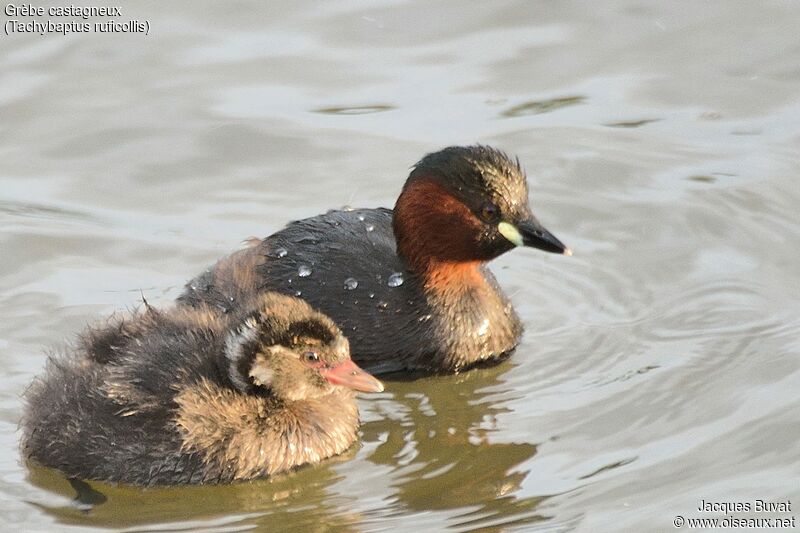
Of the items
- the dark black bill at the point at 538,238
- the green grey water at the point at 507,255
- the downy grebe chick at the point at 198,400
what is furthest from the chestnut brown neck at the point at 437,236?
the downy grebe chick at the point at 198,400

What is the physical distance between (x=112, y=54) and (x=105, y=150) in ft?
5.44

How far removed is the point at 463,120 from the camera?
12156 millimetres

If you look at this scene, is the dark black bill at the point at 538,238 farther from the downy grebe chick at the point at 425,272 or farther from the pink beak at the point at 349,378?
the pink beak at the point at 349,378

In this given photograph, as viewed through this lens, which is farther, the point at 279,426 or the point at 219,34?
the point at 219,34

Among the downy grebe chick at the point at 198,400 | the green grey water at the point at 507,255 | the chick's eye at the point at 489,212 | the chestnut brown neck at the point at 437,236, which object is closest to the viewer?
the downy grebe chick at the point at 198,400

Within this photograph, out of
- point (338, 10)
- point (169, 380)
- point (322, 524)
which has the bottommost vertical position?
point (322, 524)

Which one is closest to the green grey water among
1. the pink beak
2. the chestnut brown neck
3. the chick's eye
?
the pink beak

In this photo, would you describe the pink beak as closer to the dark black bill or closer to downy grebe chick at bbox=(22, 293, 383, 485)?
downy grebe chick at bbox=(22, 293, 383, 485)

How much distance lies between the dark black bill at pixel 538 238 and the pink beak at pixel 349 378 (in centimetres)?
161

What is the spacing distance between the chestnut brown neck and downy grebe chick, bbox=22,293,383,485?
1.58 m

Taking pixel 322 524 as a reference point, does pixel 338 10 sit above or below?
above

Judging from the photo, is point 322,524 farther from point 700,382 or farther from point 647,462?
point 700,382

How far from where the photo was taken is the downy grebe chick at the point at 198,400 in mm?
7625

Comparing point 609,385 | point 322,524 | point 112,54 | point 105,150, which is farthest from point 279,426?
point 112,54
